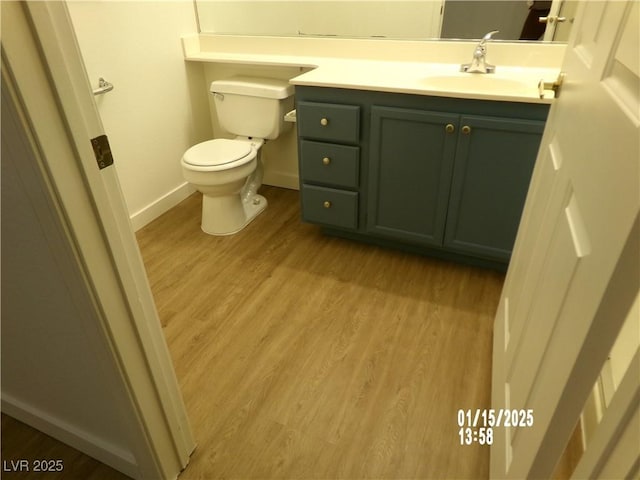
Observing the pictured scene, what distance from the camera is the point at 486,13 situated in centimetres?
201

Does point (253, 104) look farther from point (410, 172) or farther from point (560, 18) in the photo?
point (560, 18)

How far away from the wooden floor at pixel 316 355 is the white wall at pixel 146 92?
351 millimetres

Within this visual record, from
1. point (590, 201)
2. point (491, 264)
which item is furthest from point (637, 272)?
point (491, 264)

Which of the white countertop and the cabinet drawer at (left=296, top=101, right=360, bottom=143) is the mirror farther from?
the cabinet drawer at (left=296, top=101, right=360, bottom=143)

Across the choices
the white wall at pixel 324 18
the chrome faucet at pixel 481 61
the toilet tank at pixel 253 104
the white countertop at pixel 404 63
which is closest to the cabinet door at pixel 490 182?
the white countertop at pixel 404 63

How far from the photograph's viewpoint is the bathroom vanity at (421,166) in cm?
171

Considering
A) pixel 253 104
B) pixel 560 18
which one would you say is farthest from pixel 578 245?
pixel 253 104

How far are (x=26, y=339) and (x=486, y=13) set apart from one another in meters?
2.23

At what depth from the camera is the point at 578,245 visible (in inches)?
29.4

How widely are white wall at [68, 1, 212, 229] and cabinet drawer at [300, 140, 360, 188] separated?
37.0 inches

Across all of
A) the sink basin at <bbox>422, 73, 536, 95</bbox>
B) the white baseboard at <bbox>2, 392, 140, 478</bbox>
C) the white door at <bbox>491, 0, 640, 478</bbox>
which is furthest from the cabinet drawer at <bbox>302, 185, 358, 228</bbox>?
the white baseboard at <bbox>2, 392, 140, 478</bbox>

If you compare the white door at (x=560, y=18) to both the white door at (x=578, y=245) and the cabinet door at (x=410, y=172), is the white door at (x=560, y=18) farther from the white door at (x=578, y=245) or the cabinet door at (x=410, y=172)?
the white door at (x=578, y=245)

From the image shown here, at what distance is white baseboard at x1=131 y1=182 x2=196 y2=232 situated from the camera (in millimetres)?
2438

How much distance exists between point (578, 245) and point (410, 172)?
48.0 inches
